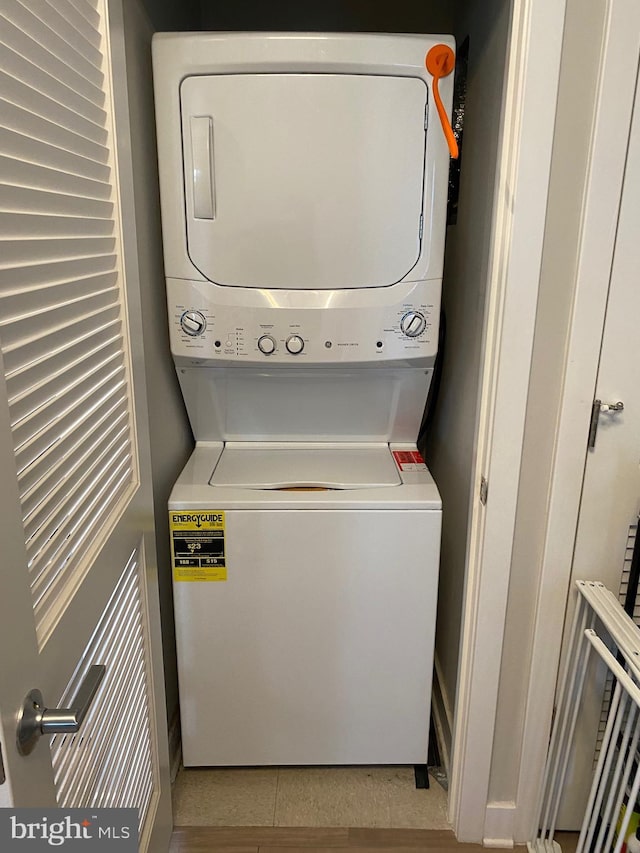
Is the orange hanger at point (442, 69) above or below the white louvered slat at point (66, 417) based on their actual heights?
above

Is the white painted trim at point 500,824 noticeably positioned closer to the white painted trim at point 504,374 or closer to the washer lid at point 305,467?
the white painted trim at point 504,374

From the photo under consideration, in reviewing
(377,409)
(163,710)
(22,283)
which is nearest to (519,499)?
(377,409)

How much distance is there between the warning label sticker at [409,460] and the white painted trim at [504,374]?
0.86ft

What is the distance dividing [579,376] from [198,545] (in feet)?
3.01

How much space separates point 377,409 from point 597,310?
664 mm

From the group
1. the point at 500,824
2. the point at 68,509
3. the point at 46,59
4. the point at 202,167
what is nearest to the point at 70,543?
the point at 68,509

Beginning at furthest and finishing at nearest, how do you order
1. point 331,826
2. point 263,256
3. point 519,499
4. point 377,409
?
point 377,409 < point 331,826 < point 263,256 < point 519,499

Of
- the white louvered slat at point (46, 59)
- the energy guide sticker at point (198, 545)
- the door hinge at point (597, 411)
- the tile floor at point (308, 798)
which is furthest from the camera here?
the tile floor at point (308, 798)

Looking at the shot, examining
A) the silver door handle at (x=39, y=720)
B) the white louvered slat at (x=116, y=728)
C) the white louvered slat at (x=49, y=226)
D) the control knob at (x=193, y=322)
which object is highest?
the white louvered slat at (x=49, y=226)

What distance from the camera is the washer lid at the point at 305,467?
1.57 metres

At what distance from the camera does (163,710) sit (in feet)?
→ 4.57

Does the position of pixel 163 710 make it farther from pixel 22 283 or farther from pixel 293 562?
pixel 22 283

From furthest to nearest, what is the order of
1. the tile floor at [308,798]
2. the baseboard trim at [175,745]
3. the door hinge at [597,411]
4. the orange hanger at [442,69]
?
the baseboard trim at [175,745], the tile floor at [308,798], the orange hanger at [442,69], the door hinge at [597,411]

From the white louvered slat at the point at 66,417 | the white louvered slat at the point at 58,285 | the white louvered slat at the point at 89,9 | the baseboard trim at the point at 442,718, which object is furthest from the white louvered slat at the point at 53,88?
the baseboard trim at the point at 442,718
